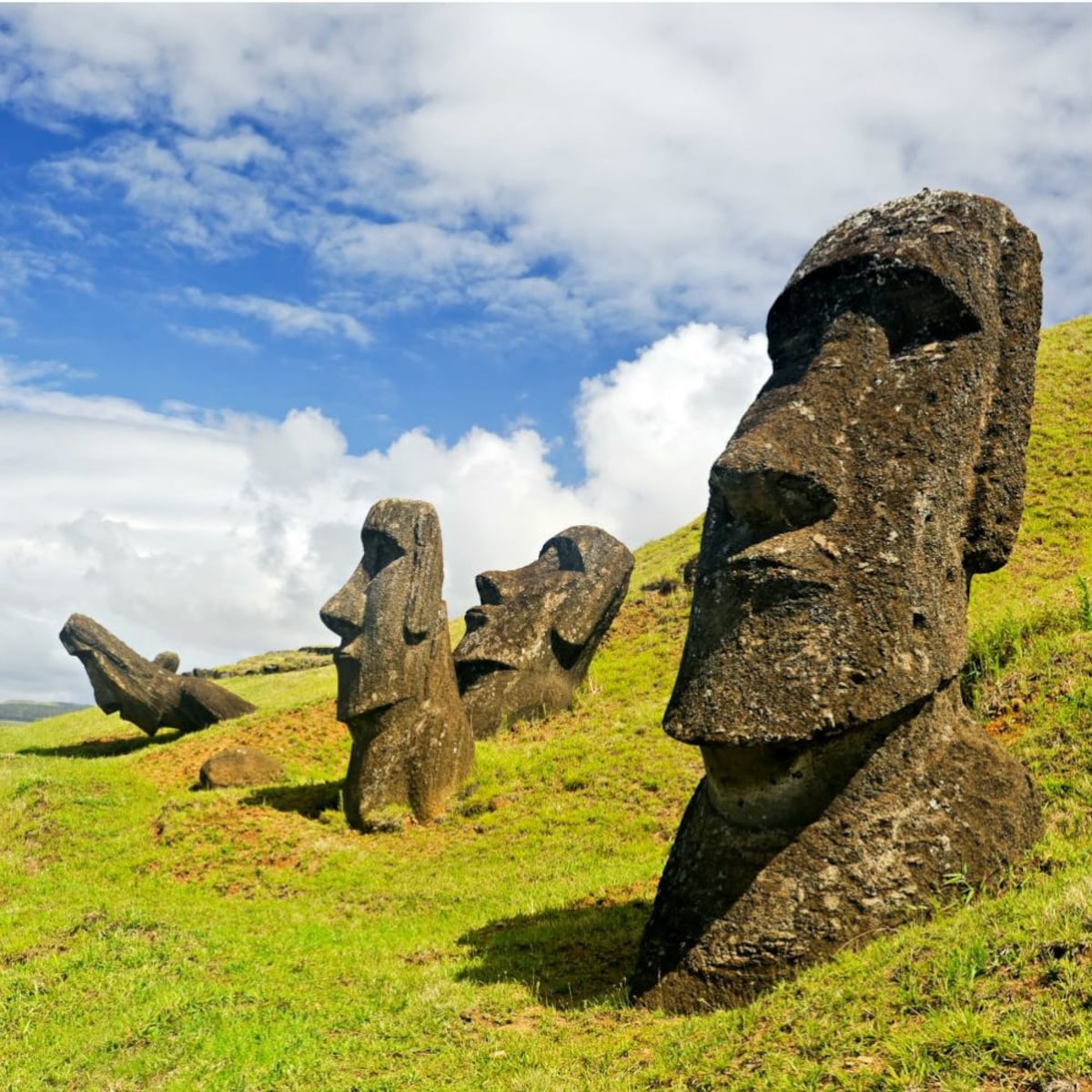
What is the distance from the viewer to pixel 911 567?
21.8 feet

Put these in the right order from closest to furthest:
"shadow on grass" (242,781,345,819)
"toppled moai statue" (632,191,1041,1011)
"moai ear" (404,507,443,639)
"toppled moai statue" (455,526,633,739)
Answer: "toppled moai statue" (632,191,1041,1011)
"moai ear" (404,507,443,639)
"shadow on grass" (242,781,345,819)
"toppled moai statue" (455,526,633,739)

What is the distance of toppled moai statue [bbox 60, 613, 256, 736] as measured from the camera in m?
23.7

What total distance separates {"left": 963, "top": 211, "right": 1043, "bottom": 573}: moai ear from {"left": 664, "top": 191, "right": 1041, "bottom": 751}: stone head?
14mm

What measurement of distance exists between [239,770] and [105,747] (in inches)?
364

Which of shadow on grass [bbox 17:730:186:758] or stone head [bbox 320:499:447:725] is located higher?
stone head [bbox 320:499:447:725]

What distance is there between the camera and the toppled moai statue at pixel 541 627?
1984 centimetres

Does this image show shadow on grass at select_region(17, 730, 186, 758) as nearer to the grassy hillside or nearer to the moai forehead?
the grassy hillside

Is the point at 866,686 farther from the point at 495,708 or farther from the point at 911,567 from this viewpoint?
the point at 495,708

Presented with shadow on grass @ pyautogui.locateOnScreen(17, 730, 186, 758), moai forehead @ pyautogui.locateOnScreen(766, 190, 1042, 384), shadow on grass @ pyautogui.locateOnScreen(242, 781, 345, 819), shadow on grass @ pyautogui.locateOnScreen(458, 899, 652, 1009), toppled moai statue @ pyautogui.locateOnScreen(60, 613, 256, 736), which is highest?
moai forehead @ pyautogui.locateOnScreen(766, 190, 1042, 384)

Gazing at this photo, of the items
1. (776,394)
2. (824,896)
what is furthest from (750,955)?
(776,394)

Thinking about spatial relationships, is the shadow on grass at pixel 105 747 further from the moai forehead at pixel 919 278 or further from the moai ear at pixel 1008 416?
the moai ear at pixel 1008 416

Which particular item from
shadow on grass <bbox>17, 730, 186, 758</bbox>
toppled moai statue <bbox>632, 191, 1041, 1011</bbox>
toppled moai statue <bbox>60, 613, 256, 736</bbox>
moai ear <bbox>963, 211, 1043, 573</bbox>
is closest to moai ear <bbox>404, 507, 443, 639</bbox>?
toppled moai statue <bbox>632, 191, 1041, 1011</bbox>

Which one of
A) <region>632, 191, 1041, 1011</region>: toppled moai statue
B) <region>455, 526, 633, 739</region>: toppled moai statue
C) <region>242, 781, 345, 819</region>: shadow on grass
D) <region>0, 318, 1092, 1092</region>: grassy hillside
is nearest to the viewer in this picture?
<region>0, 318, 1092, 1092</region>: grassy hillside

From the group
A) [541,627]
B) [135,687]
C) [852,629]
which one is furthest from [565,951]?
[135,687]
